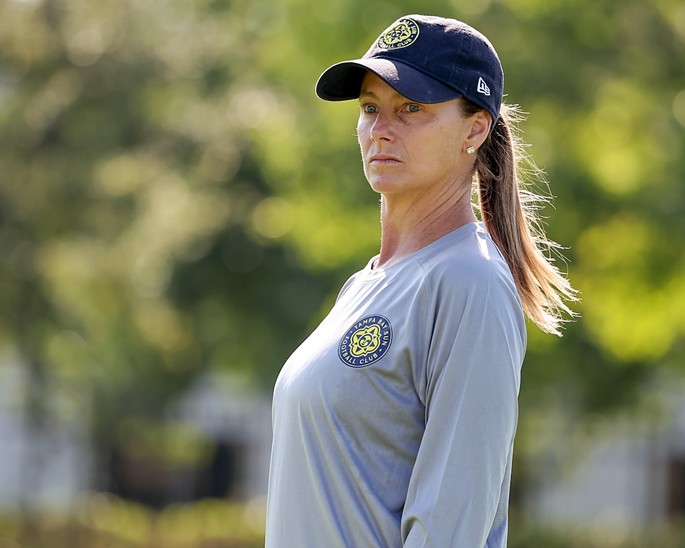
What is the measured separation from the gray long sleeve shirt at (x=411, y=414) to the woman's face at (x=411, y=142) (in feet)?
0.48

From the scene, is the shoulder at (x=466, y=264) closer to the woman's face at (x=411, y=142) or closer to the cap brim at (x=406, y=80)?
the woman's face at (x=411, y=142)

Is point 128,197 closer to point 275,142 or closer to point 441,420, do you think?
point 275,142

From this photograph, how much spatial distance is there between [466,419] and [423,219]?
0.52 meters

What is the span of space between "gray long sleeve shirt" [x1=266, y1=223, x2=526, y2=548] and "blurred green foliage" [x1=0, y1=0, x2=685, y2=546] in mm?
8533

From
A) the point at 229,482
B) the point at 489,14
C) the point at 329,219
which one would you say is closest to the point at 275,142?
the point at 329,219

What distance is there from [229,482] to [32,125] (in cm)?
1384

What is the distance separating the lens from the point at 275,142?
42.4ft

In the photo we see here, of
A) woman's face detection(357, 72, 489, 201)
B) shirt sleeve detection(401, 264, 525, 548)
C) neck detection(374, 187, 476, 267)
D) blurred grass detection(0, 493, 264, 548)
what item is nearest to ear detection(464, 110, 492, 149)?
woman's face detection(357, 72, 489, 201)

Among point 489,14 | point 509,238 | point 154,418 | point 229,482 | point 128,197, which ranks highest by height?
point 489,14

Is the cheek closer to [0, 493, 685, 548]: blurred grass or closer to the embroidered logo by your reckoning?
the embroidered logo

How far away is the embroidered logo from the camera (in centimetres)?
258

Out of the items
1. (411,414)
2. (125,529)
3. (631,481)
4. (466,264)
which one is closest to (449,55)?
(466,264)

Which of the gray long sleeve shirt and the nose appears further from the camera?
the nose

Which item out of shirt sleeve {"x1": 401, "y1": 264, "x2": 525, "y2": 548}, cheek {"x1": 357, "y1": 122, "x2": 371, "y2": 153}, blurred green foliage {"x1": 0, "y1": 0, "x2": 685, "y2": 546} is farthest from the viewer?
blurred green foliage {"x1": 0, "y1": 0, "x2": 685, "y2": 546}
